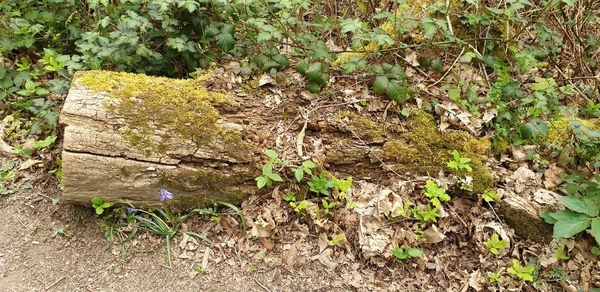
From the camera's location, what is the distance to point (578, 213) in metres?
2.81

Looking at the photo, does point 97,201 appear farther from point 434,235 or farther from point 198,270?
point 434,235

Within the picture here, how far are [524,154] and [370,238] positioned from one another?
1.48 meters

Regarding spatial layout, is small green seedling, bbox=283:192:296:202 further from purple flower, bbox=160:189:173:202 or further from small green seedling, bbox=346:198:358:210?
purple flower, bbox=160:189:173:202

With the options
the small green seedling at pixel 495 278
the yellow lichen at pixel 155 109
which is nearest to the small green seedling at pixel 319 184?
the yellow lichen at pixel 155 109

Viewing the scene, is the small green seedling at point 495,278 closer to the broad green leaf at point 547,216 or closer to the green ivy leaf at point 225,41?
the broad green leaf at point 547,216

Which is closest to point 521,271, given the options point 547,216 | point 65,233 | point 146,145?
point 547,216

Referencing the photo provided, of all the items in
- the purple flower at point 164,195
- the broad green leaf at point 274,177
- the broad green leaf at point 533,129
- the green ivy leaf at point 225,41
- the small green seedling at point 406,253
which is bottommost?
the small green seedling at point 406,253

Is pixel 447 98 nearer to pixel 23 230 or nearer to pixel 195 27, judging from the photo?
pixel 195 27

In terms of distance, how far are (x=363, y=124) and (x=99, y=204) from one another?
212 centimetres

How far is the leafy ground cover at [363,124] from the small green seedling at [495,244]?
10mm

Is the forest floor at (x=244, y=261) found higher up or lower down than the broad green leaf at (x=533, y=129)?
lower down

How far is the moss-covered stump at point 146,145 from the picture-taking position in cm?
296

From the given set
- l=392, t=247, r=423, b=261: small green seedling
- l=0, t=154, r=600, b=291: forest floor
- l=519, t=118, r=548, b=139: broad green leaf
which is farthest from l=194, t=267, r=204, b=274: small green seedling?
l=519, t=118, r=548, b=139: broad green leaf

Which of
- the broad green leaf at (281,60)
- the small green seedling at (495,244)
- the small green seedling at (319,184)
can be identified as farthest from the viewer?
the broad green leaf at (281,60)
